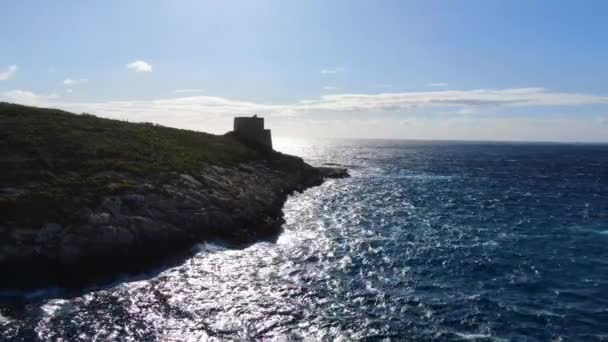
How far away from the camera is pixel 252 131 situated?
92.2m

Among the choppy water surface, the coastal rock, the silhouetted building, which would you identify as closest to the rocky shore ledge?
the coastal rock

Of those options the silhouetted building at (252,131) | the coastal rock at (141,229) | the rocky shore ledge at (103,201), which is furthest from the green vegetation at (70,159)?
the silhouetted building at (252,131)

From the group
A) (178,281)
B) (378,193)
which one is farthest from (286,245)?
(378,193)

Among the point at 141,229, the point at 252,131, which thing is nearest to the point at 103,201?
the point at 141,229

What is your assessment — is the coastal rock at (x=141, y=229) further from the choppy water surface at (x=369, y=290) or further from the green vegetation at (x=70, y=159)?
the choppy water surface at (x=369, y=290)

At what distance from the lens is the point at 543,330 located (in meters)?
23.3

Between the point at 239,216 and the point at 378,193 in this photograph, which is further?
the point at 378,193

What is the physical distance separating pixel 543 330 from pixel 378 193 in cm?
4904

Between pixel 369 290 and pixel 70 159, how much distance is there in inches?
1314

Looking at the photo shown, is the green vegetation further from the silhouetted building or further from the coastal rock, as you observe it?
the silhouetted building

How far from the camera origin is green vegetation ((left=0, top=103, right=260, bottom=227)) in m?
34.2

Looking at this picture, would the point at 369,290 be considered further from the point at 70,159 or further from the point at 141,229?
the point at 70,159

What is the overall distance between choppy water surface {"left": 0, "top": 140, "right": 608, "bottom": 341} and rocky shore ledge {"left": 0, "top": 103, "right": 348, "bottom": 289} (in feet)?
9.10

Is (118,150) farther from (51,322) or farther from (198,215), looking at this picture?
(51,322)
